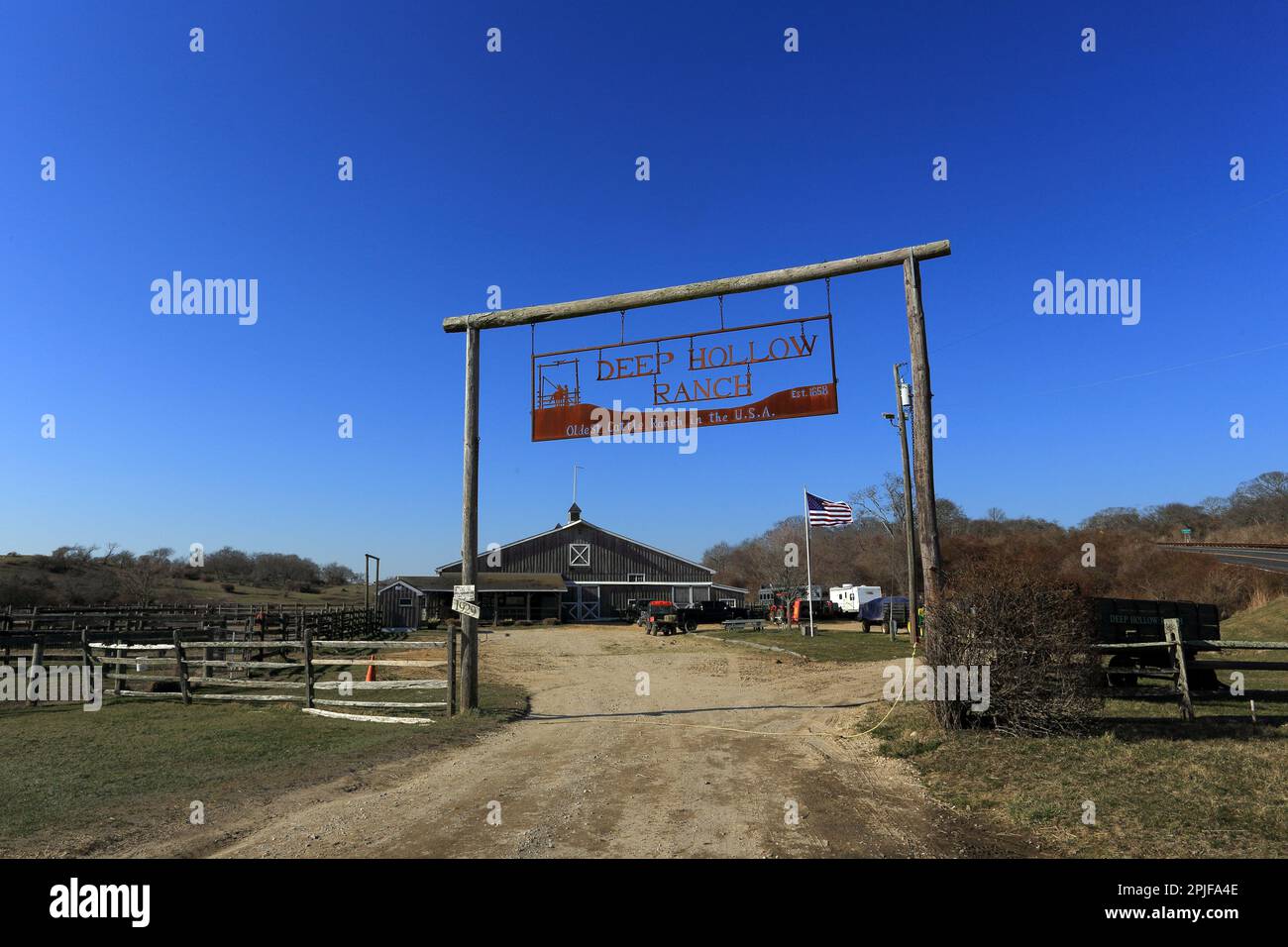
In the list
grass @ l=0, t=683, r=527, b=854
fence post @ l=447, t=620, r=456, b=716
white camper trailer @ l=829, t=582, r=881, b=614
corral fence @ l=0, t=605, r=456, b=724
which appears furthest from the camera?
white camper trailer @ l=829, t=582, r=881, b=614

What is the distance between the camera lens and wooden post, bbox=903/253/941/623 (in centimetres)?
1010

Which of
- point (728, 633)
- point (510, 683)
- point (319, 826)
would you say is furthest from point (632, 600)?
point (319, 826)

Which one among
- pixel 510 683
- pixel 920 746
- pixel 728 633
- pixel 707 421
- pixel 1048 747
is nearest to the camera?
pixel 1048 747

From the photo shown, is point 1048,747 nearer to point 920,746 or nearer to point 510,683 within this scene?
point 920,746

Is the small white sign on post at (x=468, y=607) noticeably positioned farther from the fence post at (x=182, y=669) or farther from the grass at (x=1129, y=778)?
the fence post at (x=182, y=669)

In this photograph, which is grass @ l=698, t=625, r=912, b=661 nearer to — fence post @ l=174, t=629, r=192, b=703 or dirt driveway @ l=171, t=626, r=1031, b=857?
dirt driveway @ l=171, t=626, r=1031, b=857

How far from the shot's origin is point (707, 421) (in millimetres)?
11586

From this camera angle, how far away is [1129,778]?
704cm

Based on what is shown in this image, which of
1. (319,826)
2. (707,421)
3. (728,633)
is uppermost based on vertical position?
(707,421)

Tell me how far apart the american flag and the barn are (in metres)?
22.6

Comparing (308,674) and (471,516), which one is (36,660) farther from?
(471,516)

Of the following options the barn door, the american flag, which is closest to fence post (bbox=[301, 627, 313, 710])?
the american flag

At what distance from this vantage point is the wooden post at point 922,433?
10.1 meters

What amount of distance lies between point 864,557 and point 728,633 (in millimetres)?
54543
